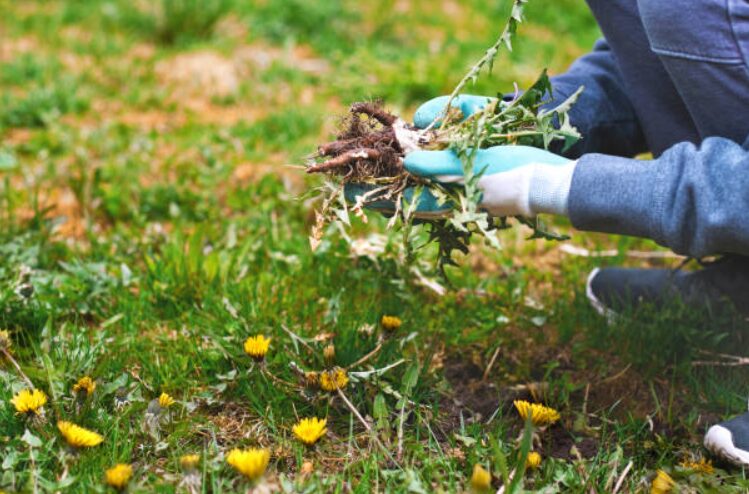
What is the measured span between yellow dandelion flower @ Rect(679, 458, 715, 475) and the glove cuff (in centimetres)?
55

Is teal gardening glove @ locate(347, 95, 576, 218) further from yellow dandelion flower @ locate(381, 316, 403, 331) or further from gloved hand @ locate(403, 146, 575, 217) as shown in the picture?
yellow dandelion flower @ locate(381, 316, 403, 331)

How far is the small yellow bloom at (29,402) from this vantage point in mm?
1546

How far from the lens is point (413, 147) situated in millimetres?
1751

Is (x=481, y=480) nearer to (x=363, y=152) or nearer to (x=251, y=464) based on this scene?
(x=251, y=464)

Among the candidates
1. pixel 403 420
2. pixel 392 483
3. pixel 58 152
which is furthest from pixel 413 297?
pixel 58 152

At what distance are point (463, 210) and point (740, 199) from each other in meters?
0.48

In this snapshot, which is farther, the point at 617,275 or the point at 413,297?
the point at 617,275

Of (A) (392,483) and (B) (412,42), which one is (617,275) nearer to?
(A) (392,483)

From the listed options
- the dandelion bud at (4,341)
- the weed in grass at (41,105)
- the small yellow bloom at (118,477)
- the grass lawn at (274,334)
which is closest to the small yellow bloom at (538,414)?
the grass lawn at (274,334)

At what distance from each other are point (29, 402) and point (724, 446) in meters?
1.31

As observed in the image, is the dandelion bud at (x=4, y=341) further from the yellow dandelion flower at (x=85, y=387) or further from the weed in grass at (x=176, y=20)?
the weed in grass at (x=176, y=20)

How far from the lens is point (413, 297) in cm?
218

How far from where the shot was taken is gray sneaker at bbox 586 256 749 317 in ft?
7.05

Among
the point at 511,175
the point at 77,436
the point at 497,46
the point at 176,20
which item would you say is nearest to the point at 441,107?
the point at 497,46
